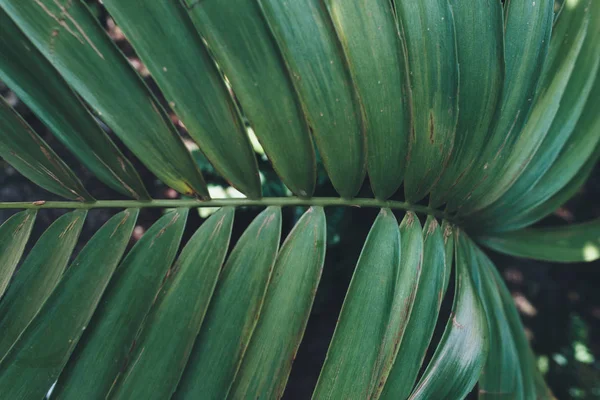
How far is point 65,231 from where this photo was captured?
1.75 ft

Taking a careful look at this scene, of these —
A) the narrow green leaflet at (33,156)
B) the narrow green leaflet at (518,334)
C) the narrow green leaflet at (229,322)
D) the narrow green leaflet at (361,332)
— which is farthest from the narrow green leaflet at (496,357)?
the narrow green leaflet at (33,156)

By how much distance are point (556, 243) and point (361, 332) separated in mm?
612

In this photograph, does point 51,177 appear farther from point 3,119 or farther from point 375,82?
point 375,82

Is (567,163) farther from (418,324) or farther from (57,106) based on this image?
(57,106)

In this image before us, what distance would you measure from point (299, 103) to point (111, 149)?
0.22 m

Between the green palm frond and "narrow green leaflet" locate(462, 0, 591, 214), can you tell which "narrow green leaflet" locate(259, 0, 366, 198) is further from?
"narrow green leaflet" locate(462, 0, 591, 214)

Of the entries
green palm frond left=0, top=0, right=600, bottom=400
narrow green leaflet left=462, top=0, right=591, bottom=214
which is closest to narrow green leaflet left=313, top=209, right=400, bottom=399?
green palm frond left=0, top=0, right=600, bottom=400

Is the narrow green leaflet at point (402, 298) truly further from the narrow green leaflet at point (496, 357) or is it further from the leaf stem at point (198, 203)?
the narrow green leaflet at point (496, 357)

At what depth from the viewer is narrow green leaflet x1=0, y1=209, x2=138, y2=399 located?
19.1 inches

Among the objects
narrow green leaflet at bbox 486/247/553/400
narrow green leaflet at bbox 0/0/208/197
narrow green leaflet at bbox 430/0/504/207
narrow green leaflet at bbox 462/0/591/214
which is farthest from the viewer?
narrow green leaflet at bbox 486/247/553/400

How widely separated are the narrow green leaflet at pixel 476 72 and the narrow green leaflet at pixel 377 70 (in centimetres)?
9

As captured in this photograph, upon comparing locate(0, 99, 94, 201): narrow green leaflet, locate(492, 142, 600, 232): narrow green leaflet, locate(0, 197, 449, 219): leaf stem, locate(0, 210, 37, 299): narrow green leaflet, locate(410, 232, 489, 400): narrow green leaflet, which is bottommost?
locate(410, 232, 489, 400): narrow green leaflet

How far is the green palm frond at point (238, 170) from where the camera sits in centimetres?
47

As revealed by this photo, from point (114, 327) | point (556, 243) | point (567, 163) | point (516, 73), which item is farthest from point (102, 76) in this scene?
point (556, 243)
